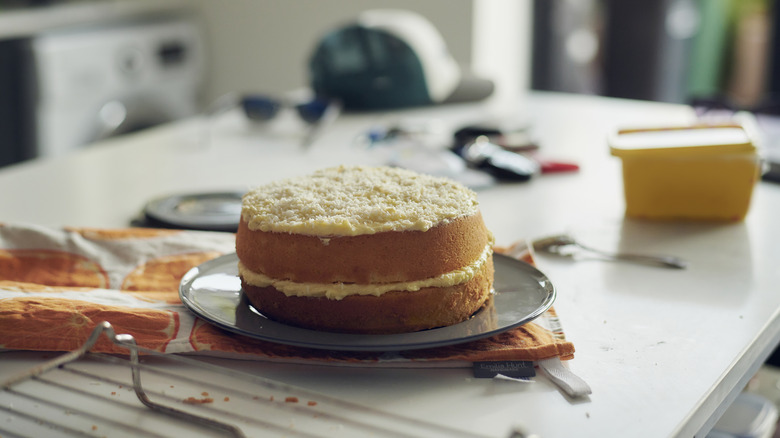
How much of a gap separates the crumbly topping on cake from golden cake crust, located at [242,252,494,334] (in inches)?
2.3

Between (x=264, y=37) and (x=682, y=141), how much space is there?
2651mm

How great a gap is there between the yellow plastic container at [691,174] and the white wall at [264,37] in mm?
2216

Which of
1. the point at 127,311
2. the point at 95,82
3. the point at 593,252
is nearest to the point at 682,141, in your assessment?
the point at 593,252

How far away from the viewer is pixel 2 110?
2.72 metres

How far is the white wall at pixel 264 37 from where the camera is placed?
3.38 metres

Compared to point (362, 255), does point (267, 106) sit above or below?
below

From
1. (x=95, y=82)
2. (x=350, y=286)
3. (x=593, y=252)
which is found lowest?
(x=95, y=82)

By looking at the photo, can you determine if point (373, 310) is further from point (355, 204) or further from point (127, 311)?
point (127, 311)

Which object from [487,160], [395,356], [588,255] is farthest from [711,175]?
[395,356]

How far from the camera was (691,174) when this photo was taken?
113 cm

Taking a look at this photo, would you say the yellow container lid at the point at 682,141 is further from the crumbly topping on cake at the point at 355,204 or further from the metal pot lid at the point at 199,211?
the metal pot lid at the point at 199,211

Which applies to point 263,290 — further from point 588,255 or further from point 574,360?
point 588,255

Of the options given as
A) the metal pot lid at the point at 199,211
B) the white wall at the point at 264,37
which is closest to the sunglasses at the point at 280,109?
the metal pot lid at the point at 199,211

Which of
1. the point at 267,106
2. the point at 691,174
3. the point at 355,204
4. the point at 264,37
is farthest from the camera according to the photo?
the point at 264,37
